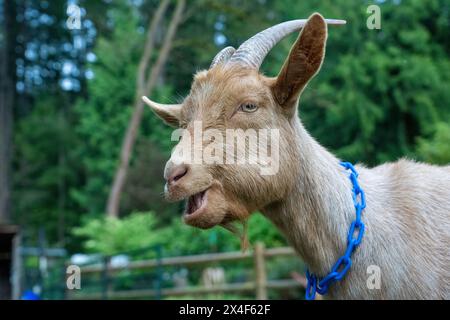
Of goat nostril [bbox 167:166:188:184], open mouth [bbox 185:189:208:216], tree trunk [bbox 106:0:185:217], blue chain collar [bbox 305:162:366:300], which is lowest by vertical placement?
blue chain collar [bbox 305:162:366:300]

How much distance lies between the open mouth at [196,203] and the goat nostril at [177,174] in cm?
19

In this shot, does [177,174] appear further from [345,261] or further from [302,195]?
[345,261]

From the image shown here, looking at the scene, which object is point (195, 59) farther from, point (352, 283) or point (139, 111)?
point (352, 283)

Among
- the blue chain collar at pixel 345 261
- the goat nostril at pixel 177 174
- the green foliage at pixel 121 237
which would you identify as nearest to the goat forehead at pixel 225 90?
the goat nostril at pixel 177 174

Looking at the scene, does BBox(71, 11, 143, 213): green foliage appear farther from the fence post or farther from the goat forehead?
the goat forehead

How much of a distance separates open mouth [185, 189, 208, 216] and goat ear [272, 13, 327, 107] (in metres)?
0.79

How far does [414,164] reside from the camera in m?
4.20

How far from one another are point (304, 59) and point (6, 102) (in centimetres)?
3368

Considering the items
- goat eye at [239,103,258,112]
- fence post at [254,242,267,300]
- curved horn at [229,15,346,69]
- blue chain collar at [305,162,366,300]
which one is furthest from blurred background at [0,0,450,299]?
blue chain collar at [305,162,366,300]

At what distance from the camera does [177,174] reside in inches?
127

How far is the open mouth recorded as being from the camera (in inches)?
133

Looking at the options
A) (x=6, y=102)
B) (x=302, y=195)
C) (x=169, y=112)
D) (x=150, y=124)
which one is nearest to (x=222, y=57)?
(x=169, y=112)

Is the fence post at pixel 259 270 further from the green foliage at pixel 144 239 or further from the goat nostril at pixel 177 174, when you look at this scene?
the goat nostril at pixel 177 174
